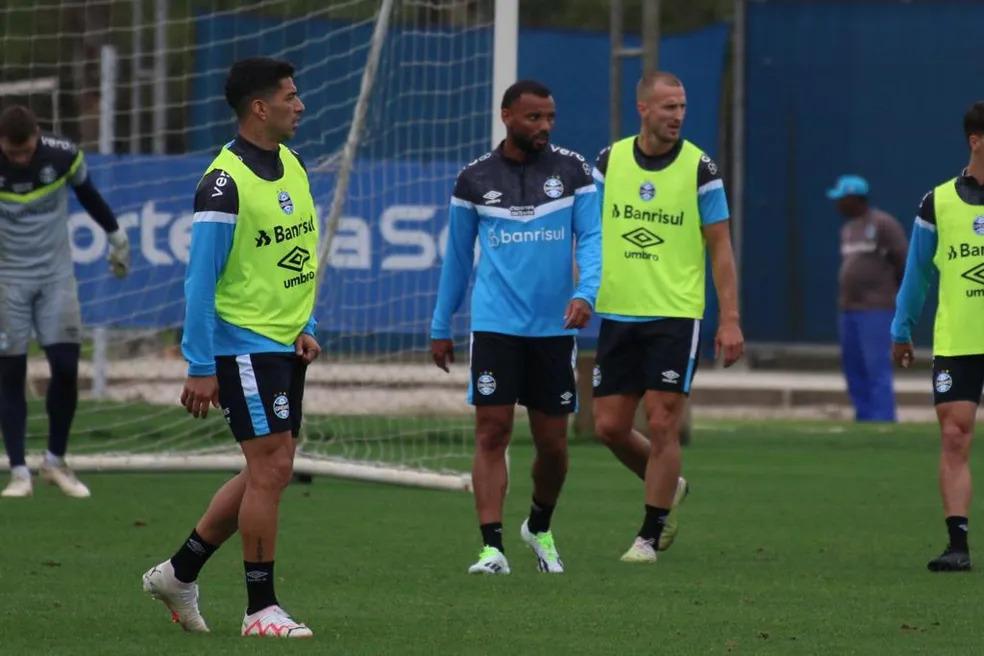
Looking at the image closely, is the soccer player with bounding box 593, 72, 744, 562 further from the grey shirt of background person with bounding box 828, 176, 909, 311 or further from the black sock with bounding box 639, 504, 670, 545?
the grey shirt of background person with bounding box 828, 176, 909, 311

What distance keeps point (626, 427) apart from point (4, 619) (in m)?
3.43

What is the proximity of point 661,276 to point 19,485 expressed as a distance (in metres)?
4.30

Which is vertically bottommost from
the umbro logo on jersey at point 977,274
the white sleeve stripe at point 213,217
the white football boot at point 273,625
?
the white football boot at point 273,625

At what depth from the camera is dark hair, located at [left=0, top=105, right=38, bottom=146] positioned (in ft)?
40.3

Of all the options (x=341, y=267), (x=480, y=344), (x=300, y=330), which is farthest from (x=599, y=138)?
(x=300, y=330)

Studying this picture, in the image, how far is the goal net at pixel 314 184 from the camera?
14711 mm

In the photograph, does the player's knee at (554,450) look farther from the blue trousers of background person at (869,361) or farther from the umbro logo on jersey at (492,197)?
the blue trousers of background person at (869,361)

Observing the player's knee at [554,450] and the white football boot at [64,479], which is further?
the white football boot at [64,479]

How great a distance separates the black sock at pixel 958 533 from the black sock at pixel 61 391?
5.12 metres

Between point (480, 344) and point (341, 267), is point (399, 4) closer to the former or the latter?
point (341, 267)

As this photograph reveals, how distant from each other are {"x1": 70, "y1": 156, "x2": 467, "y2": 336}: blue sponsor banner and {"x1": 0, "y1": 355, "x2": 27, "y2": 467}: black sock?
10.4 feet

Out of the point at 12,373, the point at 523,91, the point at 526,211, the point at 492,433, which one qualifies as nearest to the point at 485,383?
the point at 492,433

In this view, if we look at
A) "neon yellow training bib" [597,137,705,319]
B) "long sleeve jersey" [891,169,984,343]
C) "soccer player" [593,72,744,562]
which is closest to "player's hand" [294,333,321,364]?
"neon yellow training bib" [597,137,705,319]

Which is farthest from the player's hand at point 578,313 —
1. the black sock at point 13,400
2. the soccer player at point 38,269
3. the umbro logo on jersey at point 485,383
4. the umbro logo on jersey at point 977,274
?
the black sock at point 13,400
